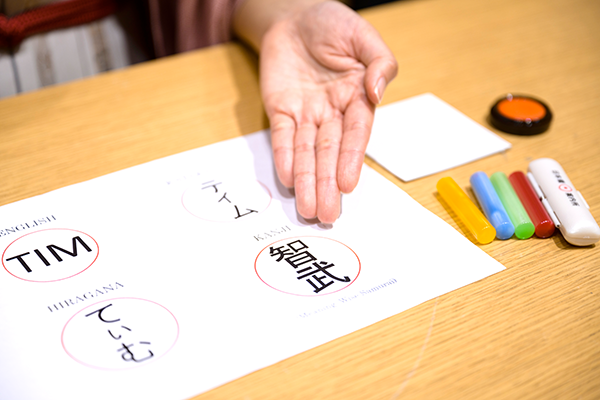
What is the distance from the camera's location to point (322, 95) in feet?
1.84

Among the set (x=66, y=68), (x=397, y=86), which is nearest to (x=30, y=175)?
(x=66, y=68)

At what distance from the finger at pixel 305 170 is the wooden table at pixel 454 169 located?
3.1 inches

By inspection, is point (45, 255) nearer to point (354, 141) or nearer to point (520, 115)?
point (354, 141)

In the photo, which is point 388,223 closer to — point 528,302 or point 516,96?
point 528,302

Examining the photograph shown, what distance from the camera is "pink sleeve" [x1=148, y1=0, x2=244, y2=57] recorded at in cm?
76

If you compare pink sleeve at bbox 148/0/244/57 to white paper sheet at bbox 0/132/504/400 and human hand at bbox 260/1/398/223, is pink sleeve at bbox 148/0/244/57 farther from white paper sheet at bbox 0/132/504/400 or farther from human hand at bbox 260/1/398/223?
white paper sheet at bbox 0/132/504/400

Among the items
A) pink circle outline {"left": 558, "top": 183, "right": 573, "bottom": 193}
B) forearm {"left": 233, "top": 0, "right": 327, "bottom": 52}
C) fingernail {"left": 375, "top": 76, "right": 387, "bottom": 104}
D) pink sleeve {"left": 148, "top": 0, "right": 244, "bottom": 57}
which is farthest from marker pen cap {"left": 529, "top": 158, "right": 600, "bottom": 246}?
pink sleeve {"left": 148, "top": 0, "right": 244, "bottom": 57}

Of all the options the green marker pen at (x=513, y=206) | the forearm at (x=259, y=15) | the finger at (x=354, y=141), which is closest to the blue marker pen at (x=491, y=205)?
the green marker pen at (x=513, y=206)

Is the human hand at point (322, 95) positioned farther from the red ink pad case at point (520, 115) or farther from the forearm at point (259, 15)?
the red ink pad case at point (520, 115)

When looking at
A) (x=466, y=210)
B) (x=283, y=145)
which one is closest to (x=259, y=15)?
(x=283, y=145)

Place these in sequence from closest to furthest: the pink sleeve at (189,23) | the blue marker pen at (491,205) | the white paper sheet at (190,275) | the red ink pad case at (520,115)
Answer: the white paper sheet at (190,275)
the blue marker pen at (491,205)
the red ink pad case at (520,115)
the pink sleeve at (189,23)

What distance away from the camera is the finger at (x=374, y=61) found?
1.61 feet

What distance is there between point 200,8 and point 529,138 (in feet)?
1.67

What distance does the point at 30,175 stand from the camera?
1.62ft
